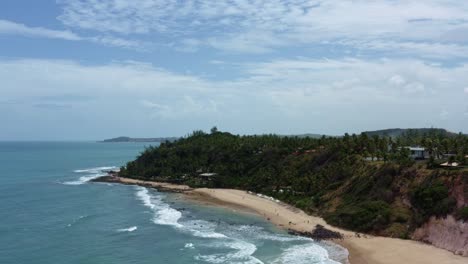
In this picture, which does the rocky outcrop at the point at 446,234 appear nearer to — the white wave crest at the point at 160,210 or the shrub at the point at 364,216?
the shrub at the point at 364,216

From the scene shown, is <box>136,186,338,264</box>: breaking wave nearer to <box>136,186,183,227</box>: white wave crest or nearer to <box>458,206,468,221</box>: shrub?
<box>136,186,183,227</box>: white wave crest

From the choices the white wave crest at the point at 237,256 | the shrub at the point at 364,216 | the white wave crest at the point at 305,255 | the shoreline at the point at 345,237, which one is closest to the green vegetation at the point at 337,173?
the shrub at the point at 364,216

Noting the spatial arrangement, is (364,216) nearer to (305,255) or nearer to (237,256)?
(305,255)

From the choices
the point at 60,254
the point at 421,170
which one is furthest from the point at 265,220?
the point at 60,254

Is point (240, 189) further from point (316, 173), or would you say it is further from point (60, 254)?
point (60, 254)

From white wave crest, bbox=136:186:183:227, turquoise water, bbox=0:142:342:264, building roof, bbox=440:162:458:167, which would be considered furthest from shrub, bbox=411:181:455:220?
white wave crest, bbox=136:186:183:227
